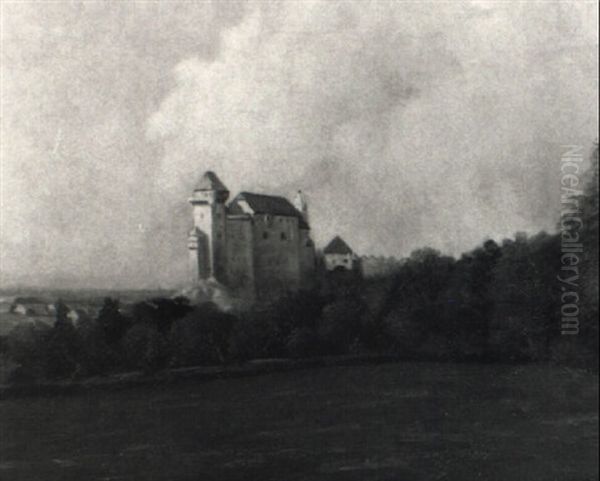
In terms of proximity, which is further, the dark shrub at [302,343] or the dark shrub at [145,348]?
the dark shrub at [302,343]

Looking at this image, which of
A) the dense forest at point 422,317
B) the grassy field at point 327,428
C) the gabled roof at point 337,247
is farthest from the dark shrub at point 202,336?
the gabled roof at point 337,247

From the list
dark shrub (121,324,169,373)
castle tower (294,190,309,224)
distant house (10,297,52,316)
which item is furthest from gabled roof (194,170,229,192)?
distant house (10,297,52,316)

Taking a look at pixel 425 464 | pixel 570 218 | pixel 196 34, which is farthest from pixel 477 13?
pixel 425 464

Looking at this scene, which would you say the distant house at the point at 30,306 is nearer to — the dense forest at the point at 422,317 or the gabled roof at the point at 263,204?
the dense forest at the point at 422,317

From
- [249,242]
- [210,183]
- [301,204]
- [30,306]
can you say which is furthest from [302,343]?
[30,306]

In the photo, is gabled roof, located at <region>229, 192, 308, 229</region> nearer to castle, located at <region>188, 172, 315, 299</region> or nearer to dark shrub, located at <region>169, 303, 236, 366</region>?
castle, located at <region>188, 172, 315, 299</region>

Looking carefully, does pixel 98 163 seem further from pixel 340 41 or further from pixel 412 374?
pixel 412 374
